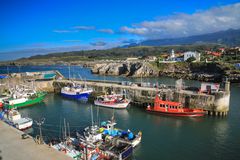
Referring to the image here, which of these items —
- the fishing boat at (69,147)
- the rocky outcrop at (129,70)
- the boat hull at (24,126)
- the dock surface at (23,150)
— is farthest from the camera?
the rocky outcrop at (129,70)

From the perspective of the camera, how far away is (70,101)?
4753cm

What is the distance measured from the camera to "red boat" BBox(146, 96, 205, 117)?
3412cm

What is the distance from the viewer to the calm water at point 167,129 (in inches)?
899

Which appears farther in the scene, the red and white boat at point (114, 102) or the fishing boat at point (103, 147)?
the red and white boat at point (114, 102)

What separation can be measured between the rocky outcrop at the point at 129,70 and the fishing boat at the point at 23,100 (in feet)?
167

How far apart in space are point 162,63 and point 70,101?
60.3 m

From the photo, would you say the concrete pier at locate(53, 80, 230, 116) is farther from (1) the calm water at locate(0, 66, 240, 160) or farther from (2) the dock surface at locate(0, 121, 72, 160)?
(2) the dock surface at locate(0, 121, 72, 160)

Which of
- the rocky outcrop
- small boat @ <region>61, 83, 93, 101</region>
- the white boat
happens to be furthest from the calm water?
the rocky outcrop

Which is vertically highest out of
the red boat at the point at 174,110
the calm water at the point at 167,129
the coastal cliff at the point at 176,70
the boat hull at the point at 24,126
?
the coastal cliff at the point at 176,70

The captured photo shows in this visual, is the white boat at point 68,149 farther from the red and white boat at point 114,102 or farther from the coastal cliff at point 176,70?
the coastal cliff at point 176,70

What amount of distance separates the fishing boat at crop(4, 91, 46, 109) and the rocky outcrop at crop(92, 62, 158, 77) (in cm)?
5089

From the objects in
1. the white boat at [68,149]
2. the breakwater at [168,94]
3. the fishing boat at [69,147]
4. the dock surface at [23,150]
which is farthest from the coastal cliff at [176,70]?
the dock surface at [23,150]

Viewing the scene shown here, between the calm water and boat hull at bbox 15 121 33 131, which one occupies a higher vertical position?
boat hull at bbox 15 121 33 131

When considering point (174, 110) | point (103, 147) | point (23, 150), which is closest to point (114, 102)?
point (174, 110)
